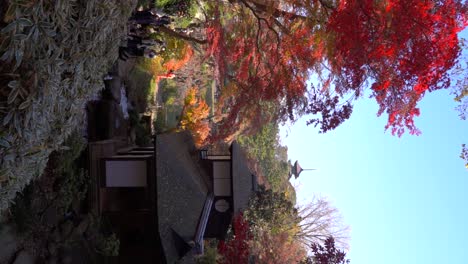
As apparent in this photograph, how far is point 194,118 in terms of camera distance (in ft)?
56.6

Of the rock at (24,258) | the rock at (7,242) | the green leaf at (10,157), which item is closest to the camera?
the green leaf at (10,157)

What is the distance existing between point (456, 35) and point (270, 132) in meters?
21.5

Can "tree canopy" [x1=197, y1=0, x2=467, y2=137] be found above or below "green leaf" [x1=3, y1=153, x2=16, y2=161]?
above

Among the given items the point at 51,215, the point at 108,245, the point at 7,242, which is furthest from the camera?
the point at 108,245

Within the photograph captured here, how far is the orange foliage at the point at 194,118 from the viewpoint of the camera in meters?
16.8

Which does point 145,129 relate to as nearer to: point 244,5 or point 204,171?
point 204,171

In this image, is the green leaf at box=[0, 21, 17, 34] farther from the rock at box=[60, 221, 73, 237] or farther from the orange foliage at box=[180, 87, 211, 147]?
the orange foliage at box=[180, 87, 211, 147]

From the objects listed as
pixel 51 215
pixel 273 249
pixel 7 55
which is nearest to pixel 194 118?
pixel 273 249

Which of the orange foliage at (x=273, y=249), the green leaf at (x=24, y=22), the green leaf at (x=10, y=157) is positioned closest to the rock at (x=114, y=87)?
→ the green leaf at (x=10, y=157)

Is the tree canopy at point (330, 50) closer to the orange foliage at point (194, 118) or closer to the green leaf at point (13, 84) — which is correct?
the orange foliage at point (194, 118)

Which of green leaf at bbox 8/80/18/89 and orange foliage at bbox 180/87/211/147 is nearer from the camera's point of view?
green leaf at bbox 8/80/18/89

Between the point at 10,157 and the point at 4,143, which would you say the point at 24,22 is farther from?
the point at 10,157

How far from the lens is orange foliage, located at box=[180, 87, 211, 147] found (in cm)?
1678

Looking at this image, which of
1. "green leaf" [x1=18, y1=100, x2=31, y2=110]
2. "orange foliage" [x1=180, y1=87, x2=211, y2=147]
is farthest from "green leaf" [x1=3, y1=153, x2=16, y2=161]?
"orange foliage" [x1=180, y1=87, x2=211, y2=147]
